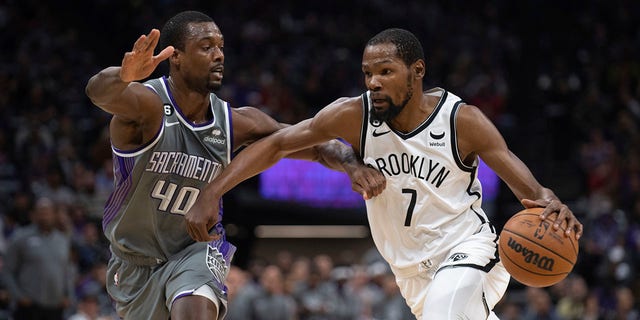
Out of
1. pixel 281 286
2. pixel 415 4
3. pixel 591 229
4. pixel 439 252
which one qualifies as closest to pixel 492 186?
pixel 591 229

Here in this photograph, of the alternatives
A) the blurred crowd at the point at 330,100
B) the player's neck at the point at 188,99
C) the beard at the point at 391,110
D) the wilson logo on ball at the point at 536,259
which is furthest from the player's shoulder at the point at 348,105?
the blurred crowd at the point at 330,100

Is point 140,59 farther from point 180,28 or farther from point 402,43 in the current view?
point 402,43

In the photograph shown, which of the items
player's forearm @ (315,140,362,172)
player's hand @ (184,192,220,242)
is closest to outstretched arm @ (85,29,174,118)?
player's hand @ (184,192,220,242)

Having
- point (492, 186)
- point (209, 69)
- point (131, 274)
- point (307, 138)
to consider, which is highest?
point (209, 69)

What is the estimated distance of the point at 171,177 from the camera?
5230 millimetres

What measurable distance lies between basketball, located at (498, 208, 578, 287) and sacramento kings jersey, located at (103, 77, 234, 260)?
1.64 m

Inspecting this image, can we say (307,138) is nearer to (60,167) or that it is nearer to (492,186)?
(60,167)

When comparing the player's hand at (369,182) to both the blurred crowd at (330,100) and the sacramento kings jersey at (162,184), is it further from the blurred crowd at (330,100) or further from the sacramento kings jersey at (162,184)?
the blurred crowd at (330,100)

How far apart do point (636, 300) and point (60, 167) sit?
7.93 meters

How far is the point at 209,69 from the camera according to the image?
207 inches

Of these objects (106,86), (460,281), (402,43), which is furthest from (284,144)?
(460,281)

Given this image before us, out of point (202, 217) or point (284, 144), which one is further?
point (284, 144)

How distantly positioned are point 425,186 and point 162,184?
58.1 inches

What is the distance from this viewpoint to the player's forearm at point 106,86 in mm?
4711
